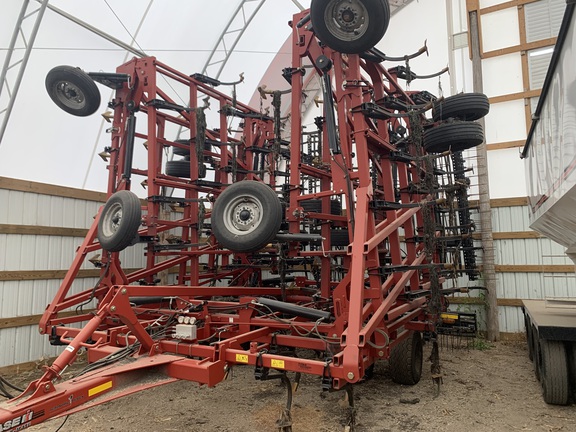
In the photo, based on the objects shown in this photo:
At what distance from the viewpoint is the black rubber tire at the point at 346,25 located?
4078mm

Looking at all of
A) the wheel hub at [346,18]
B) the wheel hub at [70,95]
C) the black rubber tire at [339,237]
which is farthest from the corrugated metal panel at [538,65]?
the wheel hub at [70,95]

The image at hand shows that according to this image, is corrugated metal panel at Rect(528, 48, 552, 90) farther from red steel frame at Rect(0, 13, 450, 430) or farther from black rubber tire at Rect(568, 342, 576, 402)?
black rubber tire at Rect(568, 342, 576, 402)

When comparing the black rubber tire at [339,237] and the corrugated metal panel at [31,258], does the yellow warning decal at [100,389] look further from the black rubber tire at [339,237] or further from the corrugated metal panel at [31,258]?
the black rubber tire at [339,237]

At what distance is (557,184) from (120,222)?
4279mm

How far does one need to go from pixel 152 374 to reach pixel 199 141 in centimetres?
356

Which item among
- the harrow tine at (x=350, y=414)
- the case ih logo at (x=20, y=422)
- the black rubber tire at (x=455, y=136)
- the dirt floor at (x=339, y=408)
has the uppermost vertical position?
the black rubber tire at (x=455, y=136)

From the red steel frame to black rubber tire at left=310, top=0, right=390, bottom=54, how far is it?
15.5 inches

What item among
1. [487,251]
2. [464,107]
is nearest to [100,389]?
[464,107]

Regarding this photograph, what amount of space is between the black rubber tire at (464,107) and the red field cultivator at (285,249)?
19 mm

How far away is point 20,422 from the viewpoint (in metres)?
2.46

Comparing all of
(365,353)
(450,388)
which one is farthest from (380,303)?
(450,388)

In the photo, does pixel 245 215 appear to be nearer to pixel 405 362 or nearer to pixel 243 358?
pixel 243 358

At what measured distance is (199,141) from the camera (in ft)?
20.0

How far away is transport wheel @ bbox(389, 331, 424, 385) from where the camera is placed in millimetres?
5211
